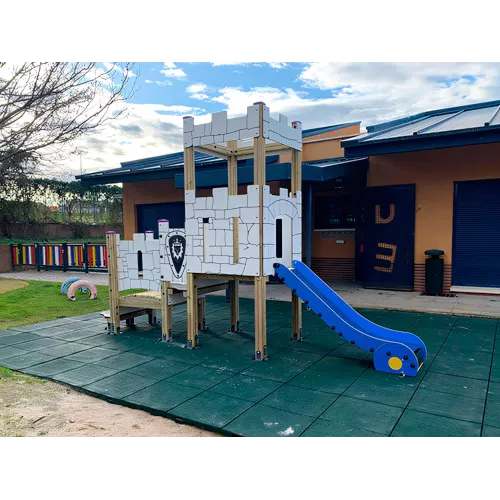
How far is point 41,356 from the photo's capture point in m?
5.66

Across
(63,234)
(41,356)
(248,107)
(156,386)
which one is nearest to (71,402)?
(156,386)

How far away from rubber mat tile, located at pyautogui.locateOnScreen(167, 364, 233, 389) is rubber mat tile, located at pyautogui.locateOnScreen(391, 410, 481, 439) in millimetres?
1984

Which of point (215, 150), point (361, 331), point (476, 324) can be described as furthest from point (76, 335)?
point (476, 324)

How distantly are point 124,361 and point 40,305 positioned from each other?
5.05 metres

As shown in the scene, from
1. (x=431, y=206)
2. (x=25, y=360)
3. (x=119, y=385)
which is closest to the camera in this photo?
(x=119, y=385)

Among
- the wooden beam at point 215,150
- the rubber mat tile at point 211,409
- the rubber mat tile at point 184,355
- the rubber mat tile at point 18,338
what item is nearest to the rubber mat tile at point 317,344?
the rubber mat tile at point 184,355

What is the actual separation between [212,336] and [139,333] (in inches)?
50.6

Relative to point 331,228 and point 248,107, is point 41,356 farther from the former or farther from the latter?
point 331,228

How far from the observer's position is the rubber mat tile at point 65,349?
5797 millimetres

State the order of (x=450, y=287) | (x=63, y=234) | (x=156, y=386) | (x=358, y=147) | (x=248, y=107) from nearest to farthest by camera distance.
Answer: (x=156, y=386) < (x=248, y=107) < (x=358, y=147) < (x=450, y=287) < (x=63, y=234)

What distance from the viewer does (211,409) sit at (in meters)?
3.87

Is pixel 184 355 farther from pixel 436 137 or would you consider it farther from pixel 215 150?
pixel 436 137

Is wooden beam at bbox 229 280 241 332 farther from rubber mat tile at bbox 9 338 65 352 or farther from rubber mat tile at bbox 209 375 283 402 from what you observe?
rubber mat tile at bbox 9 338 65 352

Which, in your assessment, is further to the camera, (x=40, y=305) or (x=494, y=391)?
(x=40, y=305)
